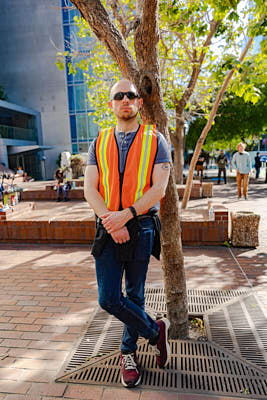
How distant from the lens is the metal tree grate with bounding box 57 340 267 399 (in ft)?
7.99

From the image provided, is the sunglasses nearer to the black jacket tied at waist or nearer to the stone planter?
the black jacket tied at waist

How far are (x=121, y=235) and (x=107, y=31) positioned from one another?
5.81 ft

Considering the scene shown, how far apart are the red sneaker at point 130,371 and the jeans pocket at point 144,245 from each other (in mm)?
822

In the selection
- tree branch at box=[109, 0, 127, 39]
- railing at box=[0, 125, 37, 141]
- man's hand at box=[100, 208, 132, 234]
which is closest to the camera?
man's hand at box=[100, 208, 132, 234]

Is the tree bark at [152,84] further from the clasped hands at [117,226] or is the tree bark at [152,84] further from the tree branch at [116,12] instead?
the tree branch at [116,12]

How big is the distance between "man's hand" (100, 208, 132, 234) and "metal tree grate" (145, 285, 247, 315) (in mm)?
1771

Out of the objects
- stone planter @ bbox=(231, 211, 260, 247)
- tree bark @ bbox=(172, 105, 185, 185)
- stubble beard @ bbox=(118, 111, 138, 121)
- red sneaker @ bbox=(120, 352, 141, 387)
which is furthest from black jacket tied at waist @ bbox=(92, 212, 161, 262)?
tree bark @ bbox=(172, 105, 185, 185)

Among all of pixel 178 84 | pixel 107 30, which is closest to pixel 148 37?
pixel 107 30

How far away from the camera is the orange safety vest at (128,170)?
2307mm

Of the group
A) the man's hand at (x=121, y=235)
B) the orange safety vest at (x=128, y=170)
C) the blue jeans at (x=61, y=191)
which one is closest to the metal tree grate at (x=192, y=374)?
the man's hand at (x=121, y=235)

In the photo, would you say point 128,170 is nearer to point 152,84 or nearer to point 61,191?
point 152,84

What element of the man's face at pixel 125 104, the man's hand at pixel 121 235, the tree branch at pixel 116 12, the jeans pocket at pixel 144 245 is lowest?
the jeans pocket at pixel 144 245

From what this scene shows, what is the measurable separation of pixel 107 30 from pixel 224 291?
3211 mm

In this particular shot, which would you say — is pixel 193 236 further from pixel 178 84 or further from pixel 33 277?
pixel 178 84
